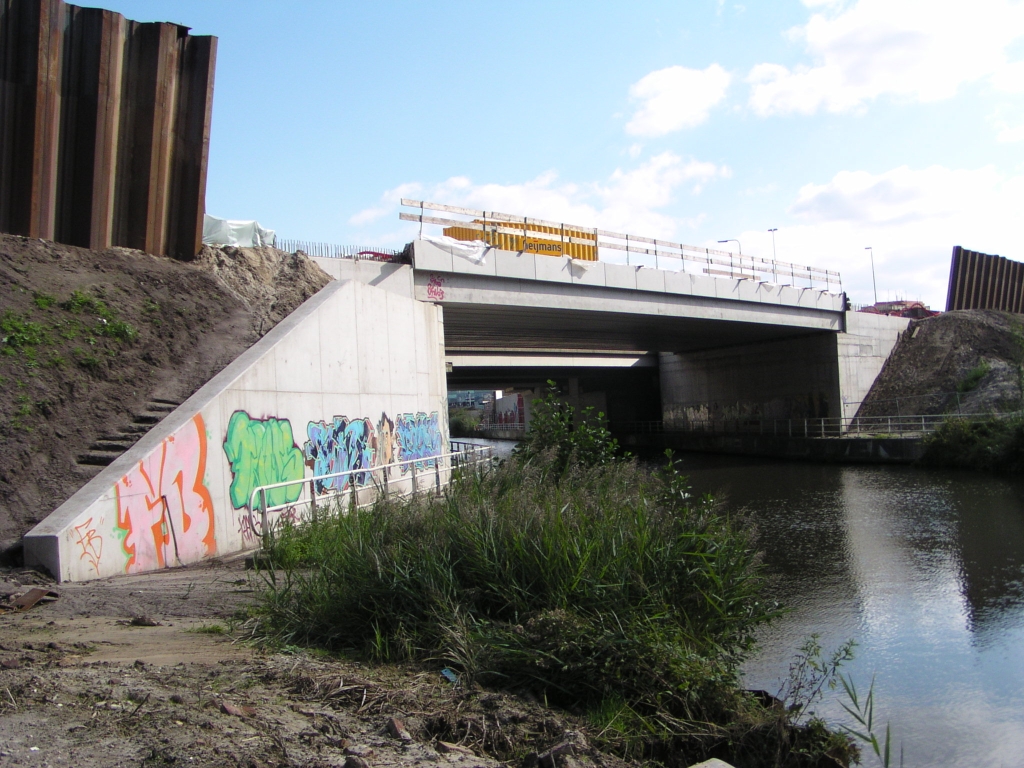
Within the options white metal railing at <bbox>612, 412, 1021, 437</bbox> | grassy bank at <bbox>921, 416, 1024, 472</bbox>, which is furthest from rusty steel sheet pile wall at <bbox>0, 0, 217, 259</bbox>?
white metal railing at <bbox>612, 412, 1021, 437</bbox>

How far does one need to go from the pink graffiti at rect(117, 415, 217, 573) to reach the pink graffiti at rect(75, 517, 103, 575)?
39cm

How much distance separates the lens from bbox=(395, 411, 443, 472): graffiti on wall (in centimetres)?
1741

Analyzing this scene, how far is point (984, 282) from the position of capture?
44.9 metres

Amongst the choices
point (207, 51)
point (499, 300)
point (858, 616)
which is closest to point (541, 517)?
point (858, 616)

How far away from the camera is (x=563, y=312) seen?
985 inches

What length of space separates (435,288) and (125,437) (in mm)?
11642

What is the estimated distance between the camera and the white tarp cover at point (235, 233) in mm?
17297

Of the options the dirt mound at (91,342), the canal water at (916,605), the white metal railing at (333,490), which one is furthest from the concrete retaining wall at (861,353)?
the dirt mound at (91,342)

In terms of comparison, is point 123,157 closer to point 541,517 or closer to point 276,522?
point 276,522

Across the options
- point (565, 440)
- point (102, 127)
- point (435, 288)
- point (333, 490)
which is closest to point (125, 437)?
point (333, 490)

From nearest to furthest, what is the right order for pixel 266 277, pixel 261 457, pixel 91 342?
pixel 91 342, pixel 261 457, pixel 266 277

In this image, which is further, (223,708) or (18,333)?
(18,333)

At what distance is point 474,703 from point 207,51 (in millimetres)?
15468

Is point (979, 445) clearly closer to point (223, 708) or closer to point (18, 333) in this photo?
point (18, 333)
